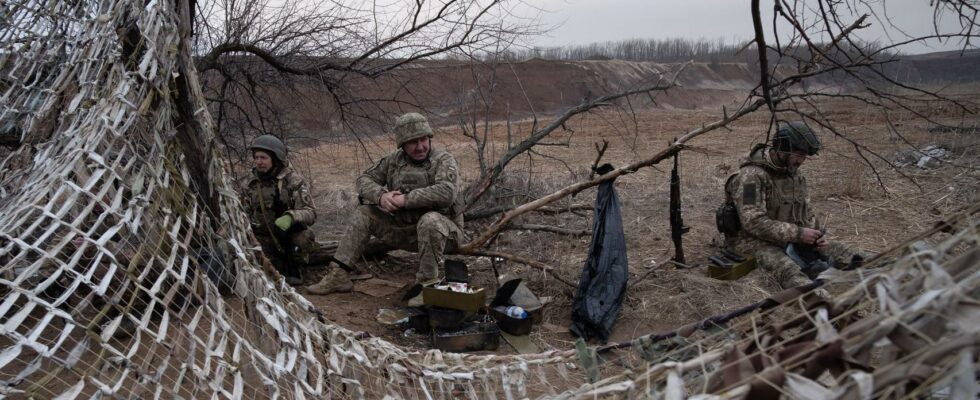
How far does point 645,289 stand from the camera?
491 cm

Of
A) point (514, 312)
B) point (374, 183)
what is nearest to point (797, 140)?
point (514, 312)

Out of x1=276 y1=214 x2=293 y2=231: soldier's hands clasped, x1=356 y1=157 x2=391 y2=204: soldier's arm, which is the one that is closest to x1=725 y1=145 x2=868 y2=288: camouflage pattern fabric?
x1=356 y1=157 x2=391 y2=204: soldier's arm

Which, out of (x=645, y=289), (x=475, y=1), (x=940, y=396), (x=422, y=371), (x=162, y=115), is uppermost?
(x=475, y=1)

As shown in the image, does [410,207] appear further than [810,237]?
Result: Yes

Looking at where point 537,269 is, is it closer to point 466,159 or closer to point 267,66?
point 267,66

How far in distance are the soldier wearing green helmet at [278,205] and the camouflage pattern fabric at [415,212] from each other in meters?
0.38

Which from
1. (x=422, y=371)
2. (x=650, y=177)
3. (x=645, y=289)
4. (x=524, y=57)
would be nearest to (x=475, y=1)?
(x=524, y=57)

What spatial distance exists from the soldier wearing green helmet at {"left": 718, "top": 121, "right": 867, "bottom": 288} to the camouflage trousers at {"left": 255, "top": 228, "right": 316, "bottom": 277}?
11.0ft

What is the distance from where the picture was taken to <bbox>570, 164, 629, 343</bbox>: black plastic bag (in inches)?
171

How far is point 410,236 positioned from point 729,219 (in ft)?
8.32

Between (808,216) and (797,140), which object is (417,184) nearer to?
(797,140)

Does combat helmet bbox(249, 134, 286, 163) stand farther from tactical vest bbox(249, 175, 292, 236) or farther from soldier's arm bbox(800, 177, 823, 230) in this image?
soldier's arm bbox(800, 177, 823, 230)

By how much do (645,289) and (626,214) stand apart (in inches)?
105

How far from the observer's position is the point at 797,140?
487 cm
